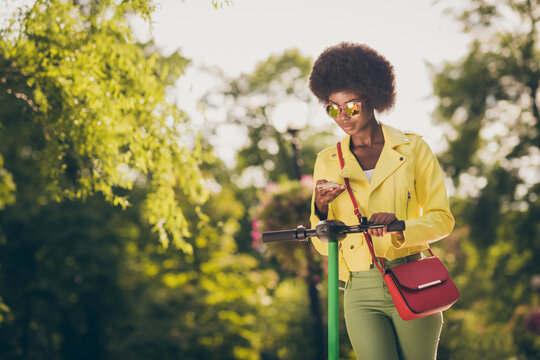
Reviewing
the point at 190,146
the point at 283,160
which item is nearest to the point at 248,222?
the point at 283,160

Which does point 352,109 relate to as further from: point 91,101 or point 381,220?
point 91,101

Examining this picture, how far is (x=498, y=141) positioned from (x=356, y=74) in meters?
13.3

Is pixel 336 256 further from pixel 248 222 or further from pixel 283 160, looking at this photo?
pixel 248 222

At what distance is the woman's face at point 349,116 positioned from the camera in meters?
2.69

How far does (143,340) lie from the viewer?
40.1ft

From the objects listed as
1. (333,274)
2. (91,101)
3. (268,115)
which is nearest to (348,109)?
(333,274)

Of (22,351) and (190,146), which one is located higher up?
(190,146)

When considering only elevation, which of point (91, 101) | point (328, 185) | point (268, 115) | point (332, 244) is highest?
point (268, 115)

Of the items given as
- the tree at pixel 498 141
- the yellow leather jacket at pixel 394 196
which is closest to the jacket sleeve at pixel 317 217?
the yellow leather jacket at pixel 394 196

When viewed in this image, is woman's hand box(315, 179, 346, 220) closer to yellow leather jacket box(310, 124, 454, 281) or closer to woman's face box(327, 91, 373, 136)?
yellow leather jacket box(310, 124, 454, 281)

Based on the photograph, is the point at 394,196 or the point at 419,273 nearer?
the point at 419,273

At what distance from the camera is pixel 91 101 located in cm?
425

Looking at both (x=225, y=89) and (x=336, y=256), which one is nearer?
(x=336, y=256)

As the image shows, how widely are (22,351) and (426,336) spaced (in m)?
12.9
